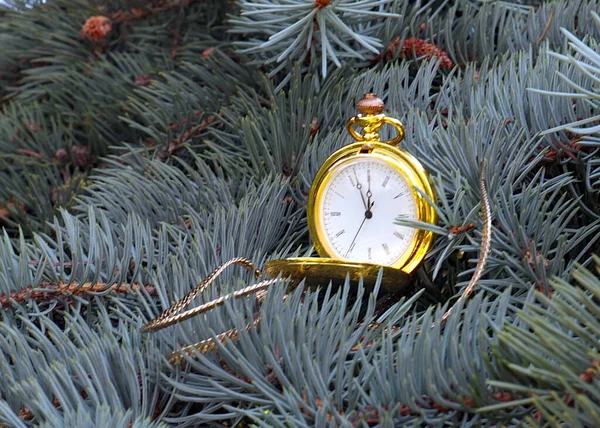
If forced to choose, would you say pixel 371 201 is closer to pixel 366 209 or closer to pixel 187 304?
pixel 366 209

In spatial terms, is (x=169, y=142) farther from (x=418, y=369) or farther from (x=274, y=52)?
(x=418, y=369)

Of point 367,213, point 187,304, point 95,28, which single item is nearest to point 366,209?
point 367,213

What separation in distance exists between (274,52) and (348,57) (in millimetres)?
56

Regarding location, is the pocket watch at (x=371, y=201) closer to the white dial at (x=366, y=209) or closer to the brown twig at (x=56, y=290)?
the white dial at (x=366, y=209)

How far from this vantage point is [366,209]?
50 centimetres

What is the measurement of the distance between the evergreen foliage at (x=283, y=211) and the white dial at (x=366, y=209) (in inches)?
1.0

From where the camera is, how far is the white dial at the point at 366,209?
0.48 m

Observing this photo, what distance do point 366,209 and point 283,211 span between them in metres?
0.06

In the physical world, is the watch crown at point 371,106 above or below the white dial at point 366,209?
above

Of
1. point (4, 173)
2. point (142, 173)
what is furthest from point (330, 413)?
point (4, 173)

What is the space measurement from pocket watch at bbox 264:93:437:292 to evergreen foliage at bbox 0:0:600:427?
0.02m

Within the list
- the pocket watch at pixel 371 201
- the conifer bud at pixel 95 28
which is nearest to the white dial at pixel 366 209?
the pocket watch at pixel 371 201

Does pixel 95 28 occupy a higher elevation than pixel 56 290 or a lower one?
higher

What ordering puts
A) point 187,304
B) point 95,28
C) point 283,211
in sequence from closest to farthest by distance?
point 187,304
point 283,211
point 95,28
